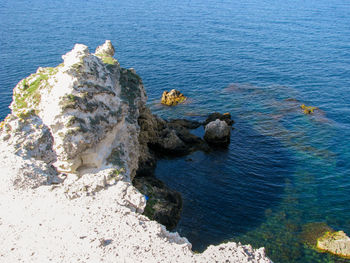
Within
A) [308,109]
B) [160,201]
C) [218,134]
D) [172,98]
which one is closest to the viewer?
[160,201]

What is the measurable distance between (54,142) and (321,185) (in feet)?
93.5

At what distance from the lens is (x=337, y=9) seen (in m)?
120

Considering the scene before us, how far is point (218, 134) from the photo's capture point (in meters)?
42.1

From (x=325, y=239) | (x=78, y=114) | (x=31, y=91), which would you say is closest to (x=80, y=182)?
(x=78, y=114)

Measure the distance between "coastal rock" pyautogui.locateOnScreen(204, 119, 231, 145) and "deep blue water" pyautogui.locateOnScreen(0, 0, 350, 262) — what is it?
1.51 m

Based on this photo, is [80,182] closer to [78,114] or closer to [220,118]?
[78,114]

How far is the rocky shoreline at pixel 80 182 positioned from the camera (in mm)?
17172

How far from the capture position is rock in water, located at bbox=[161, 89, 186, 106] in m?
54.1

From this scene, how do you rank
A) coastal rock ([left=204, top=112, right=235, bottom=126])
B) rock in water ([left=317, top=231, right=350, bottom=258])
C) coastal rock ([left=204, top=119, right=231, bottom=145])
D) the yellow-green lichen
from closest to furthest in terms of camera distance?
rock in water ([left=317, top=231, right=350, bottom=258]), the yellow-green lichen, coastal rock ([left=204, top=119, right=231, bottom=145]), coastal rock ([left=204, top=112, right=235, bottom=126])

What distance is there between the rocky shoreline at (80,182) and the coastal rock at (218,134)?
453 inches

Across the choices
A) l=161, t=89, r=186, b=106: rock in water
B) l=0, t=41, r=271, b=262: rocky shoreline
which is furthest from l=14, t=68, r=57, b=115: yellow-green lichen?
l=161, t=89, r=186, b=106: rock in water

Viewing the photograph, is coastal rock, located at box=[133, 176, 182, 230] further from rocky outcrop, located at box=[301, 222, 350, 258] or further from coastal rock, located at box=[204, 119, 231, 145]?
rocky outcrop, located at box=[301, 222, 350, 258]

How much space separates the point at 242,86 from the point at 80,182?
1780 inches

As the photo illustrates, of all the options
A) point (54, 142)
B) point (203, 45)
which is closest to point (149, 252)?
point (54, 142)
